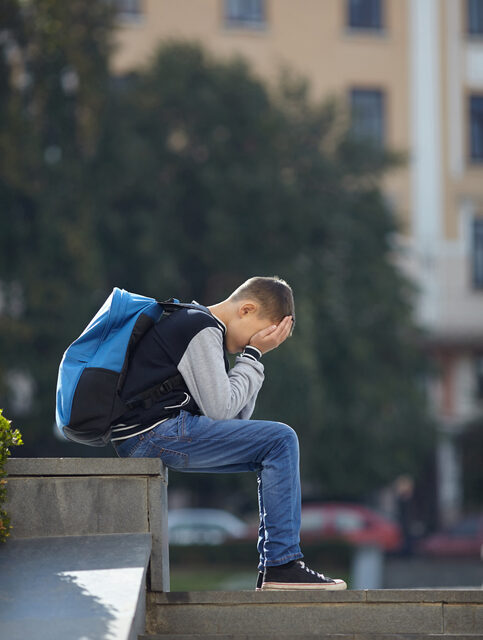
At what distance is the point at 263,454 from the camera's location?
17.8ft

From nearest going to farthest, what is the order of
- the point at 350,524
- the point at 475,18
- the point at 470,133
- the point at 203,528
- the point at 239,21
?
the point at 203,528, the point at 350,524, the point at 239,21, the point at 470,133, the point at 475,18

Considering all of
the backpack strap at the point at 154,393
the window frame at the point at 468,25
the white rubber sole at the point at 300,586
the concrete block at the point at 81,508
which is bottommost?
the white rubber sole at the point at 300,586

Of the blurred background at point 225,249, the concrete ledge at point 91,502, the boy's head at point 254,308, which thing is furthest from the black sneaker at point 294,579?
the blurred background at point 225,249

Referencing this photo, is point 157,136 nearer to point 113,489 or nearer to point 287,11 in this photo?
point 287,11

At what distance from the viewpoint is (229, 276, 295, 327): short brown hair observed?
5.55 meters

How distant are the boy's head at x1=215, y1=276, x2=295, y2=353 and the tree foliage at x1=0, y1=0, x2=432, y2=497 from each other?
1770 cm

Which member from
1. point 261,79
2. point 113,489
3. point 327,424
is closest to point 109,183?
point 261,79

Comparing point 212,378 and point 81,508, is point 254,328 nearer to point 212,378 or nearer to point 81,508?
point 212,378

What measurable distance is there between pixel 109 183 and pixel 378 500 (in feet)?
46.9

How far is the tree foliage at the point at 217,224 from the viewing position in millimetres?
23422

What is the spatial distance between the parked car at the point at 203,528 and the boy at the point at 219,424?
21483 mm

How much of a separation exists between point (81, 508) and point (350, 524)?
23.1 m

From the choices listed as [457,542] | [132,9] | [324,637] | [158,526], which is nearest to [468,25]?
[132,9]

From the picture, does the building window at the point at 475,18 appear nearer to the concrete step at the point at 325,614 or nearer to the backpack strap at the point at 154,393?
the backpack strap at the point at 154,393
